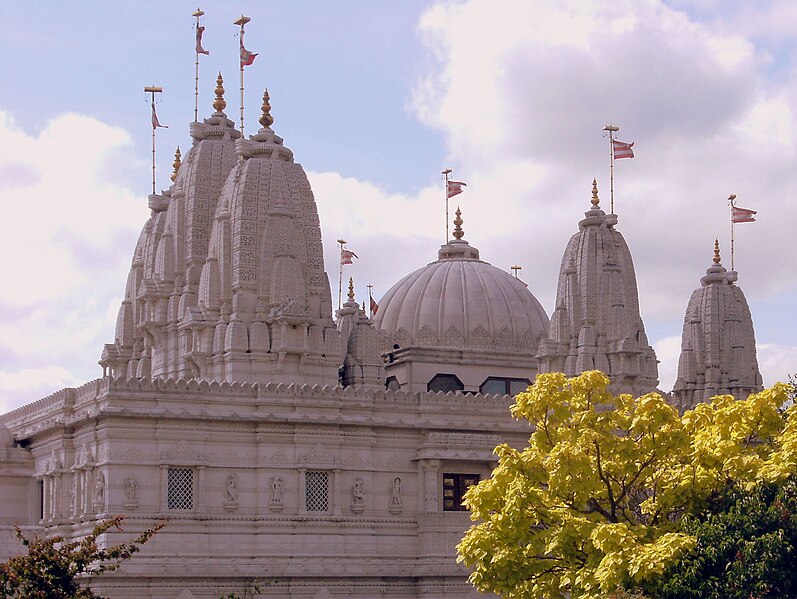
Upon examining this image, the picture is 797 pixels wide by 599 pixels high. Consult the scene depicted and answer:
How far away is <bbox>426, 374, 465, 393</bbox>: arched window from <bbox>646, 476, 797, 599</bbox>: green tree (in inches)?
1168

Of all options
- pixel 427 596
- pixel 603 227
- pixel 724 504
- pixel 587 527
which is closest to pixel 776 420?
pixel 724 504

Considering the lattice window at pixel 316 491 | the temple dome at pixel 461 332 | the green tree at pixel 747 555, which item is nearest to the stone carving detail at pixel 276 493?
the lattice window at pixel 316 491

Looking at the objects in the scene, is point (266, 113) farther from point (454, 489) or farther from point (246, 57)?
point (454, 489)

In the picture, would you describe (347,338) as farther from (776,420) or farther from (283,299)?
(776,420)

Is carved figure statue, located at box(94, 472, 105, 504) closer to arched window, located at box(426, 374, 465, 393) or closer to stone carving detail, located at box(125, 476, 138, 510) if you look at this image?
stone carving detail, located at box(125, 476, 138, 510)

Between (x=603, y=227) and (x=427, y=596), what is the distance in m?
16.3

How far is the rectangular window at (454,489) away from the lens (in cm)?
5078

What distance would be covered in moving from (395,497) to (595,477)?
57.8 ft

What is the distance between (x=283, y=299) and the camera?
5091cm

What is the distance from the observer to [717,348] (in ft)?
207

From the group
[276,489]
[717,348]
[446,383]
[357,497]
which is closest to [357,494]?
[357,497]

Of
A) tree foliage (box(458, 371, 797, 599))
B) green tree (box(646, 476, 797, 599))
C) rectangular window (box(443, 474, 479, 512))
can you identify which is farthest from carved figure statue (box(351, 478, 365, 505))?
green tree (box(646, 476, 797, 599))

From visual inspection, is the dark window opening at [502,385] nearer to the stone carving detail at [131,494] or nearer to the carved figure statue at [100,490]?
the stone carving detail at [131,494]

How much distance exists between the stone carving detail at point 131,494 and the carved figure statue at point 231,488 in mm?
2882
